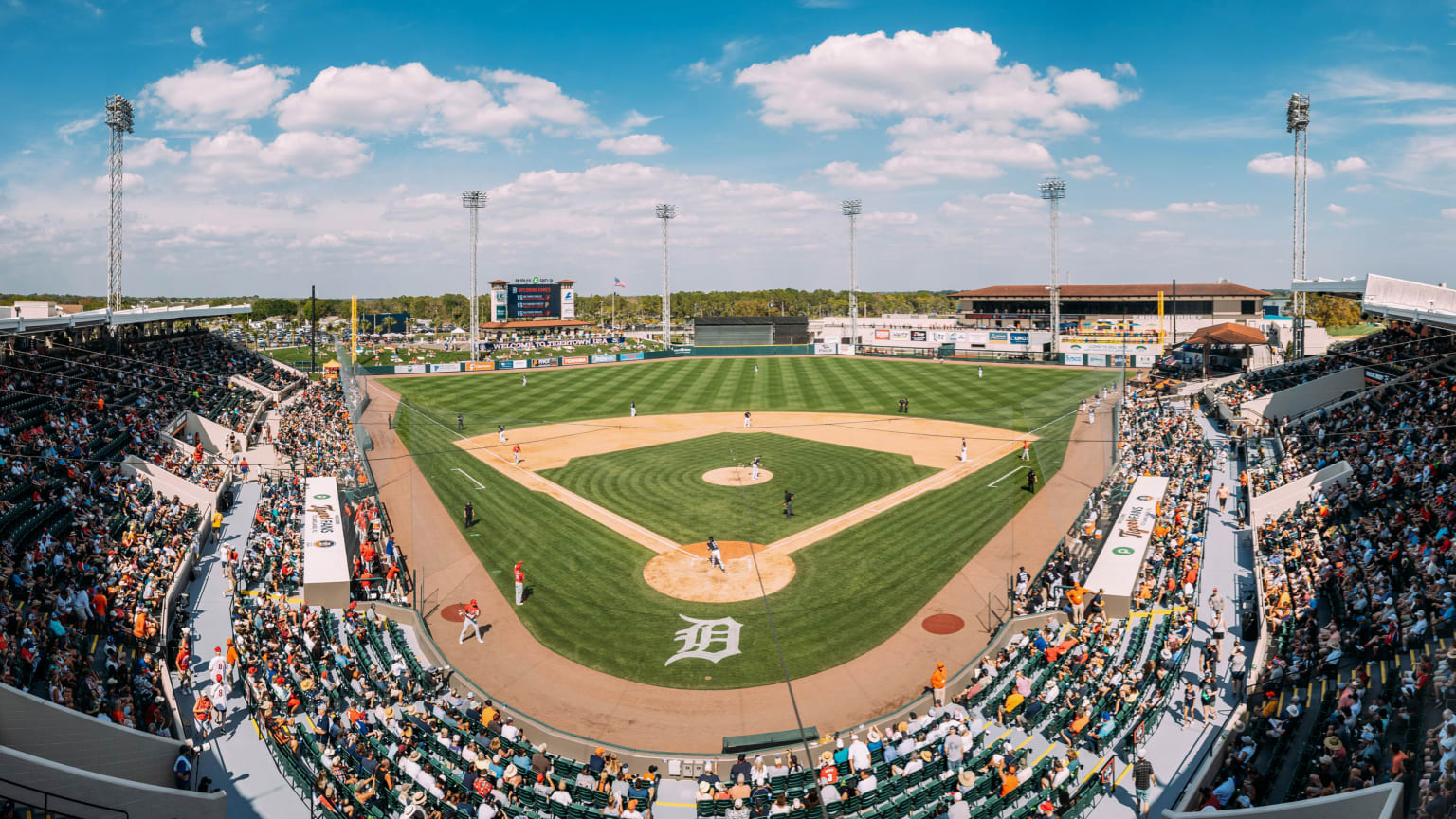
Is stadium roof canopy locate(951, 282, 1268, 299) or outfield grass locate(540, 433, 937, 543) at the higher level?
stadium roof canopy locate(951, 282, 1268, 299)

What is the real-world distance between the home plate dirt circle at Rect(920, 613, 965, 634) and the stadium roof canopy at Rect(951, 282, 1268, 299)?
71.6 meters

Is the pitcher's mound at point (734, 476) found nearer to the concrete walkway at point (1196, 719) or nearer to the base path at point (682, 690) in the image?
the base path at point (682, 690)

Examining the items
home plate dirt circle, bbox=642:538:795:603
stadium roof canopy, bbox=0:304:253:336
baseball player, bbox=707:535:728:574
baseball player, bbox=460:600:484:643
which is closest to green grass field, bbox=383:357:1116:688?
home plate dirt circle, bbox=642:538:795:603

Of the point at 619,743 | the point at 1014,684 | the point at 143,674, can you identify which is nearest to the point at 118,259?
the point at 143,674

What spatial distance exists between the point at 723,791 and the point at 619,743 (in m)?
2.66

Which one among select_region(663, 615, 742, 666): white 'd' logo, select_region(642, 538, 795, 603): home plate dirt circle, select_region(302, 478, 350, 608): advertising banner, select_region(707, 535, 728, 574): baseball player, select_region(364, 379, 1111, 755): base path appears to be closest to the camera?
select_region(364, 379, 1111, 755): base path

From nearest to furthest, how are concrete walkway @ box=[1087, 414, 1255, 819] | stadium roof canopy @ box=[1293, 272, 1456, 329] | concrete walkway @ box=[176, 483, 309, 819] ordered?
concrete walkway @ box=[1087, 414, 1255, 819], concrete walkway @ box=[176, 483, 309, 819], stadium roof canopy @ box=[1293, 272, 1456, 329]

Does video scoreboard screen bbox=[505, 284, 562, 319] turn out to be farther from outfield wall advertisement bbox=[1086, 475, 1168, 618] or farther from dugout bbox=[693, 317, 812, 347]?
outfield wall advertisement bbox=[1086, 475, 1168, 618]

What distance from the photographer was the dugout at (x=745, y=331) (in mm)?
85750

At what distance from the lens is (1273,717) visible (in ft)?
42.8

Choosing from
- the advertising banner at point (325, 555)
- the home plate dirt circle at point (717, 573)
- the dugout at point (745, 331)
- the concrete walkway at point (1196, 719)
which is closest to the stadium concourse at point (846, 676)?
the concrete walkway at point (1196, 719)

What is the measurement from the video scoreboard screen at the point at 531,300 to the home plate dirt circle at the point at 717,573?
102m

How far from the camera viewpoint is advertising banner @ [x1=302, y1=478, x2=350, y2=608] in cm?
1852

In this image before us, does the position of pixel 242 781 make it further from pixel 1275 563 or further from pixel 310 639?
pixel 1275 563
